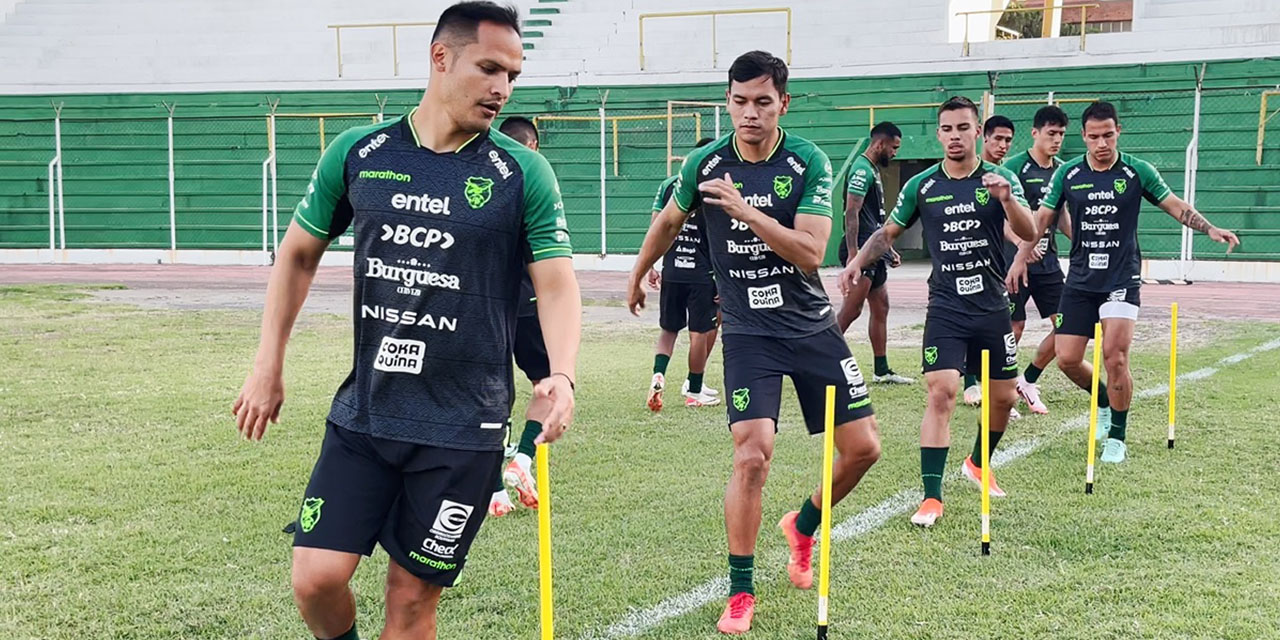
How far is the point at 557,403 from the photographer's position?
322 cm

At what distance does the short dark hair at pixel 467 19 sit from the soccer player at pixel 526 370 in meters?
2.74

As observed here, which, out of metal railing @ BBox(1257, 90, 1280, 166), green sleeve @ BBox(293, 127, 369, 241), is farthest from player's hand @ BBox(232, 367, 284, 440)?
metal railing @ BBox(1257, 90, 1280, 166)

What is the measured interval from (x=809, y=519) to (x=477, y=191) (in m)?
2.63

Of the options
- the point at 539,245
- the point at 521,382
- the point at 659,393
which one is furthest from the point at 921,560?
the point at 521,382

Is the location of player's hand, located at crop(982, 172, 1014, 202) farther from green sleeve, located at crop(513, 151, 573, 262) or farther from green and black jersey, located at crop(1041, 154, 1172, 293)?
green sleeve, located at crop(513, 151, 573, 262)

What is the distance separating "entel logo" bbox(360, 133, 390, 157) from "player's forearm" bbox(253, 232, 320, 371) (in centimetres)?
37

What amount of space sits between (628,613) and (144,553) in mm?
2456

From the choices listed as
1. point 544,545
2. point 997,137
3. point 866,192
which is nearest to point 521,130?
point 997,137

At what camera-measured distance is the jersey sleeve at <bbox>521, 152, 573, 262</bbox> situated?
3.48 metres

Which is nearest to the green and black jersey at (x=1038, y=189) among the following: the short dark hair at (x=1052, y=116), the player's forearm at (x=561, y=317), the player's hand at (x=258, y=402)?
the short dark hair at (x=1052, y=116)

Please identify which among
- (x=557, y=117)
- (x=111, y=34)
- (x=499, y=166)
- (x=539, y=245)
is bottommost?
(x=539, y=245)

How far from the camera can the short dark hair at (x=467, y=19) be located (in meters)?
3.49

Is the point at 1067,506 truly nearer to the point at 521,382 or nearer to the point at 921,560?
the point at 921,560

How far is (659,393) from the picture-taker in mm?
9734
